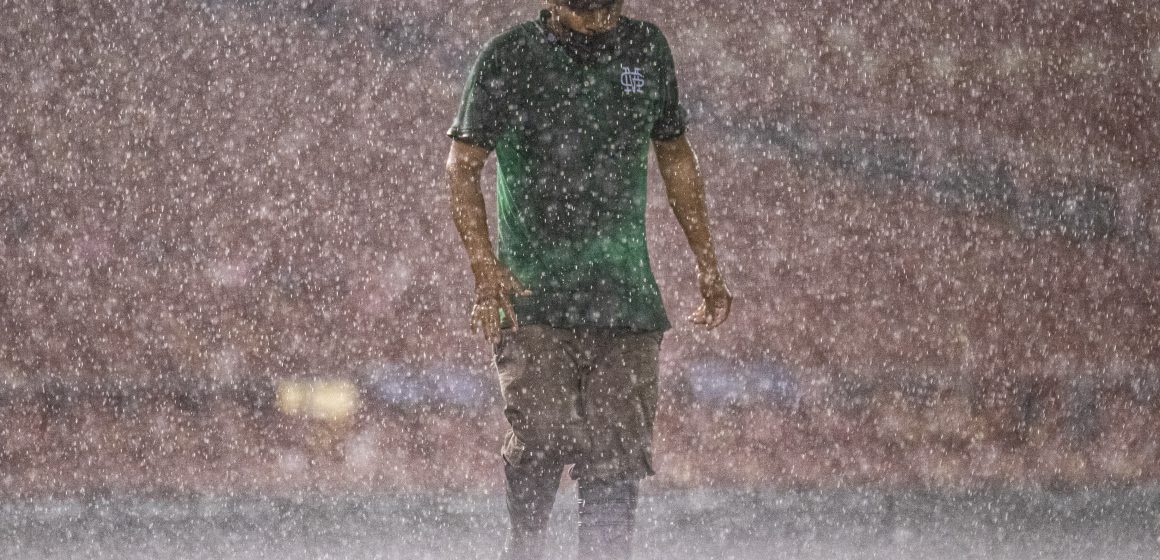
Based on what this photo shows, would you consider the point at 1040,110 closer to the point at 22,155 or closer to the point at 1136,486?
the point at 1136,486

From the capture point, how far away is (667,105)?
3811 mm

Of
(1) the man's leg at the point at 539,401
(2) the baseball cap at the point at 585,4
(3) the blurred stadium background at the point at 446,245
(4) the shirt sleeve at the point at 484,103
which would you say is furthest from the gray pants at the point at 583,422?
(3) the blurred stadium background at the point at 446,245

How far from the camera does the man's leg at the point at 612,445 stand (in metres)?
3.68

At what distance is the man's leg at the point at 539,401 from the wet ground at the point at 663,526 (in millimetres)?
1426

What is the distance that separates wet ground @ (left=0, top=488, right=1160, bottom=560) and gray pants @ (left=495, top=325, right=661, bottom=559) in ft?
4.59

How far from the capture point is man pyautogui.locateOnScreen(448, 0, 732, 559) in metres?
3.64

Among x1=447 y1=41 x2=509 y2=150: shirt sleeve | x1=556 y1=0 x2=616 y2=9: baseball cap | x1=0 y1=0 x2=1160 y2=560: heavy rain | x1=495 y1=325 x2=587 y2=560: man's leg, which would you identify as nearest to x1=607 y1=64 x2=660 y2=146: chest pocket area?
x1=556 y1=0 x2=616 y2=9: baseball cap

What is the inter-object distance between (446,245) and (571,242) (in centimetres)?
215

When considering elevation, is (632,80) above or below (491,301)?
above

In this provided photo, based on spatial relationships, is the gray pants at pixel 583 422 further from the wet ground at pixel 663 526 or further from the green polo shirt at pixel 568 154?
the wet ground at pixel 663 526

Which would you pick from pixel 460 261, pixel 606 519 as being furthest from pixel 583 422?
pixel 460 261

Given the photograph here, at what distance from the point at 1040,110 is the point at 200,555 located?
144 inches

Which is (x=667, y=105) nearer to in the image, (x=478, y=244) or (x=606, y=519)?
(x=478, y=244)

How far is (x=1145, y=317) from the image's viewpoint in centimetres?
589
